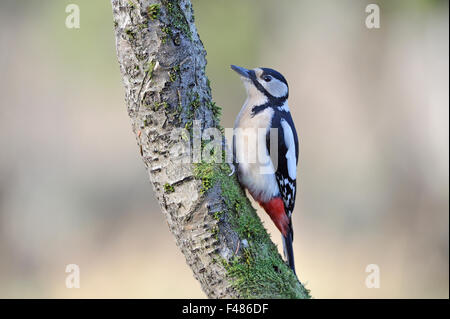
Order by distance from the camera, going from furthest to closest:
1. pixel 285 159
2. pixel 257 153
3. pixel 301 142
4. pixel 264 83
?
pixel 301 142 → pixel 264 83 → pixel 285 159 → pixel 257 153

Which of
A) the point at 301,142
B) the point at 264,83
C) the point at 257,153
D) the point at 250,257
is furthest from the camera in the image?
the point at 301,142

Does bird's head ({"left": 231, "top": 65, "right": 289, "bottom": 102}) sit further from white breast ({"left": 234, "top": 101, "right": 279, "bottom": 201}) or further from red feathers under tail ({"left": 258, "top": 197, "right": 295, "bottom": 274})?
red feathers under tail ({"left": 258, "top": 197, "right": 295, "bottom": 274})

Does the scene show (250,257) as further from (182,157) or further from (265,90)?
(265,90)

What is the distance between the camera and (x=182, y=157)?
7.19 feet

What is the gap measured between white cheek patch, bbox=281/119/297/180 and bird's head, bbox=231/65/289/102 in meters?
0.27

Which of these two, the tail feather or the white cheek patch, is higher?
the white cheek patch

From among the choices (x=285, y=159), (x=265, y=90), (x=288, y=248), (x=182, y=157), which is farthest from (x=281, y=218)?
(x=182, y=157)

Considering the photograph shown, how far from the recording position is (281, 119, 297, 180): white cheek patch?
3.17 metres

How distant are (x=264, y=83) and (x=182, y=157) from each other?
53.9 inches

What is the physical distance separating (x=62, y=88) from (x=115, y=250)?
293 centimetres

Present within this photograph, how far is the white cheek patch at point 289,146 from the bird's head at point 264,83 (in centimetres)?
27

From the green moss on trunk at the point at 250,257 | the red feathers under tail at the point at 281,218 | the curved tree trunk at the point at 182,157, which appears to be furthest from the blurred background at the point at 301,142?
the curved tree trunk at the point at 182,157

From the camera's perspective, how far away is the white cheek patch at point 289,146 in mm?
3173

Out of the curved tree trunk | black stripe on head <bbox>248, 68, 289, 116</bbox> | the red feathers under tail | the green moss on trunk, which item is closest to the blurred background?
the red feathers under tail
